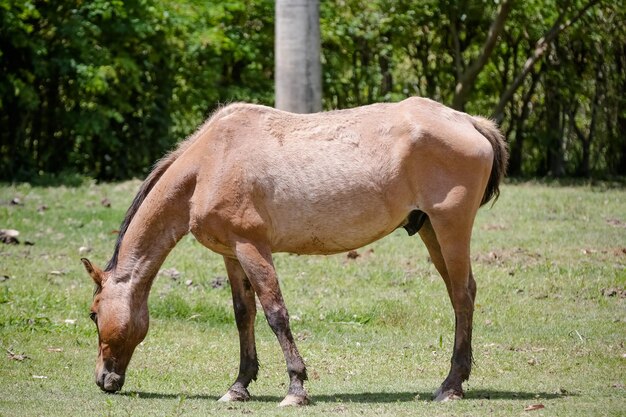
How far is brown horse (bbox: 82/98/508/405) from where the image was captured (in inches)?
312

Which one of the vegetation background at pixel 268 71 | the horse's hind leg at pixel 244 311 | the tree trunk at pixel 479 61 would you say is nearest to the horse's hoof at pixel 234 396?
the horse's hind leg at pixel 244 311

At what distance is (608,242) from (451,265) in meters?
6.40

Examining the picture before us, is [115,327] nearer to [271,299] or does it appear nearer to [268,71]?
[271,299]

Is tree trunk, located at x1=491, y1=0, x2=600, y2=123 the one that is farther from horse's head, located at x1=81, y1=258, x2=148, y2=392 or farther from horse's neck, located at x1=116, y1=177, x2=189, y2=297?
horse's head, located at x1=81, y1=258, x2=148, y2=392

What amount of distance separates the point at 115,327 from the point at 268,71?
49.2 feet

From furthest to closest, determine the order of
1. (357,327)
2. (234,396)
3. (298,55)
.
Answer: (298,55) < (357,327) < (234,396)

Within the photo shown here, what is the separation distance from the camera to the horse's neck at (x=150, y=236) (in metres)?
8.12

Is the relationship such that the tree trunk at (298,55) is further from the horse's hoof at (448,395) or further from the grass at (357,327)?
the horse's hoof at (448,395)

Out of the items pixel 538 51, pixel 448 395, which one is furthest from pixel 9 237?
pixel 538 51

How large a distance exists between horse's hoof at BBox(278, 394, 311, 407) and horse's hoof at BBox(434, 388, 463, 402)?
98 cm

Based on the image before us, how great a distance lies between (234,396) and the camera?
7.96 metres

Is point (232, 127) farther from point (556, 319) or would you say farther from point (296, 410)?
point (556, 319)

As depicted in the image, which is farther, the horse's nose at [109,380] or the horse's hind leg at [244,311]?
the horse's hind leg at [244,311]

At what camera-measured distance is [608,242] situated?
13773 mm
